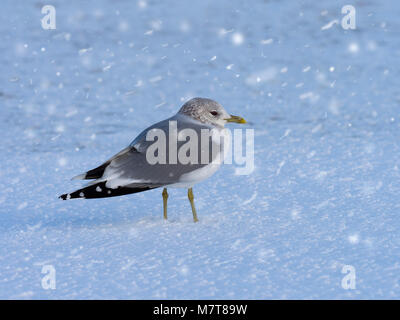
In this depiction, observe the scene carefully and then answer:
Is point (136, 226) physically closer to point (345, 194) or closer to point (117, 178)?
point (117, 178)

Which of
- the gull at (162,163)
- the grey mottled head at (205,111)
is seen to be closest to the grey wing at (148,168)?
the gull at (162,163)

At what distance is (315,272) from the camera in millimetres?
3637

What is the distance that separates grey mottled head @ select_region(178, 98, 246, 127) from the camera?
423cm

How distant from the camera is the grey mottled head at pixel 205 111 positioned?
13.9ft

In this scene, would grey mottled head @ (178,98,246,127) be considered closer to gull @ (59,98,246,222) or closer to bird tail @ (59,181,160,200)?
gull @ (59,98,246,222)

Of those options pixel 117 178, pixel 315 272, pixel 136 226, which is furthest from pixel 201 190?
pixel 315 272

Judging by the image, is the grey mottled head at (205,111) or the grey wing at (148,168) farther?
the grey mottled head at (205,111)

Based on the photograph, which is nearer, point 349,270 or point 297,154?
point 349,270

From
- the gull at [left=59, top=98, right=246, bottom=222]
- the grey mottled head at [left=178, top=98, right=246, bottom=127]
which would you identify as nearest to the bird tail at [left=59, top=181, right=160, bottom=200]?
the gull at [left=59, top=98, right=246, bottom=222]

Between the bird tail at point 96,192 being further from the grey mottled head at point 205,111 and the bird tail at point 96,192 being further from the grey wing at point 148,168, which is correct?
the grey mottled head at point 205,111

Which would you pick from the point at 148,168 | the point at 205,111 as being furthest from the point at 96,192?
the point at 205,111

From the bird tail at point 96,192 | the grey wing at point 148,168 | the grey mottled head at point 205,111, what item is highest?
the grey mottled head at point 205,111
